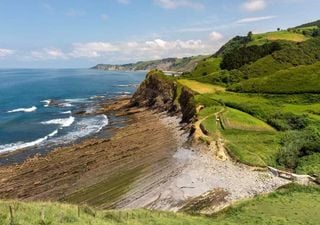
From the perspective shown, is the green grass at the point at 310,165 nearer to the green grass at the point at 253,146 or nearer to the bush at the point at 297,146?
the bush at the point at 297,146

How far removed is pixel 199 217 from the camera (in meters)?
31.2

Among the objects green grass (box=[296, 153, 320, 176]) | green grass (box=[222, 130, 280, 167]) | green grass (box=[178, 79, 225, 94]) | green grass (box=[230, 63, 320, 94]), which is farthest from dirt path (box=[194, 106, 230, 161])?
green grass (box=[178, 79, 225, 94])

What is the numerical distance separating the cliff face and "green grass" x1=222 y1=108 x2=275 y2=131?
379 inches

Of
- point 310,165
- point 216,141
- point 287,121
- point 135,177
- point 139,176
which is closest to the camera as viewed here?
point 135,177

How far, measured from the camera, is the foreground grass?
21188 mm

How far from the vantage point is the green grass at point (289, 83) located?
79875 mm

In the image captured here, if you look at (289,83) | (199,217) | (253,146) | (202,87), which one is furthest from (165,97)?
(199,217)

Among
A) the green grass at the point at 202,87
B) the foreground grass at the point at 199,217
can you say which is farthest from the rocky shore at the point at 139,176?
the green grass at the point at 202,87

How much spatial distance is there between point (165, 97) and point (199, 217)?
221ft

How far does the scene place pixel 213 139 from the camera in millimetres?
55469

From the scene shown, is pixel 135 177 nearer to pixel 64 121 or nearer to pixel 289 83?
pixel 64 121

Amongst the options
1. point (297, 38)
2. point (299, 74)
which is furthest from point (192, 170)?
point (297, 38)

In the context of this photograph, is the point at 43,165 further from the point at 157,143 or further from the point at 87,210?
the point at 87,210

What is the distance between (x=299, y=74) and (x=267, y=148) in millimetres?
40292
